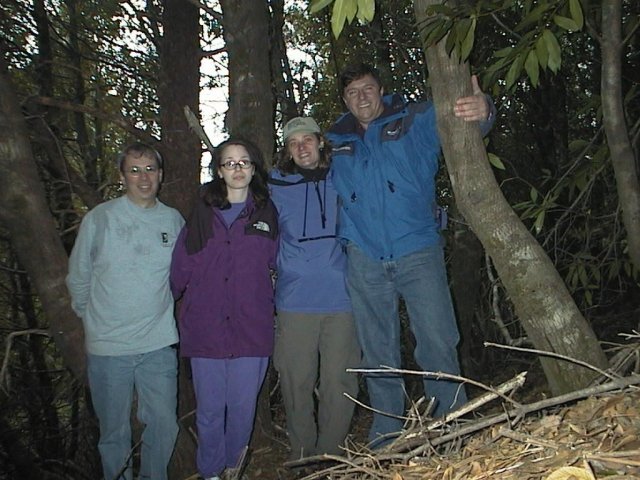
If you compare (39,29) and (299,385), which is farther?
(39,29)

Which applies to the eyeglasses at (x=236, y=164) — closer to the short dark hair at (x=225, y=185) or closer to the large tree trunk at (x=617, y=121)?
the short dark hair at (x=225, y=185)

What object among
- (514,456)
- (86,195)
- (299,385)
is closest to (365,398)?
(299,385)

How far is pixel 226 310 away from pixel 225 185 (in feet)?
2.52

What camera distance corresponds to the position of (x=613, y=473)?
4.17ft

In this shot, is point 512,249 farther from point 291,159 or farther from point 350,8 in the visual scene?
point 291,159

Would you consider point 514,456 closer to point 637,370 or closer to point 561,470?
point 561,470

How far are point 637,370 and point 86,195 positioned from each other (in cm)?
381

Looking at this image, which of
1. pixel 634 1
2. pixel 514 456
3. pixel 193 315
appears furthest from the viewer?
pixel 634 1

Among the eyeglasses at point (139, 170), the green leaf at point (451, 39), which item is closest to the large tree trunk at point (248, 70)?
the eyeglasses at point (139, 170)

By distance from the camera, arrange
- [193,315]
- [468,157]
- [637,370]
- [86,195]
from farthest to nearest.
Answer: [86,195] → [193,315] → [468,157] → [637,370]

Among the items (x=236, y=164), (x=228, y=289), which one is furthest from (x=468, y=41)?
(x=228, y=289)

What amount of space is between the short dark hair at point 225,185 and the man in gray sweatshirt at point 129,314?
0.35 m

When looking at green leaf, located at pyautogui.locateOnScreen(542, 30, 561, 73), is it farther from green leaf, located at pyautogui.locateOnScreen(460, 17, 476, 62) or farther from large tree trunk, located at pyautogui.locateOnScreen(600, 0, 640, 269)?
large tree trunk, located at pyautogui.locateOnScreen(600, 0, 640, 269)

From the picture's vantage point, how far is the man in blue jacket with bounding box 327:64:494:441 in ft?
9.73
